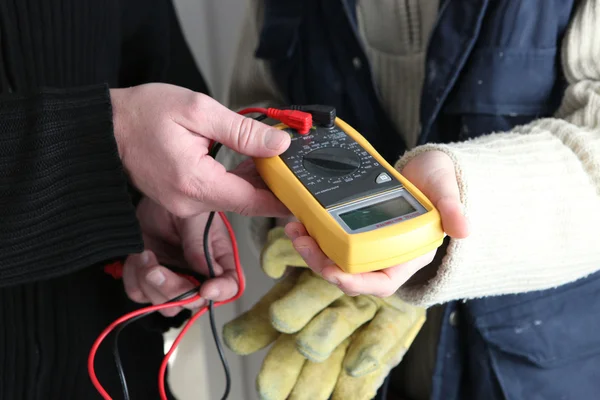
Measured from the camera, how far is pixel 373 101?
0.66 m

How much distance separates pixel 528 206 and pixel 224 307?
2.62 ft

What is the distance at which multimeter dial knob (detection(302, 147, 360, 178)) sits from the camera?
443 mm

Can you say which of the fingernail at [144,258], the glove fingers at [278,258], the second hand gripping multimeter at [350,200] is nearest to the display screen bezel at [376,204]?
the second hand gripping multimeter at [350,200]

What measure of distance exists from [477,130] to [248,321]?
31 cm

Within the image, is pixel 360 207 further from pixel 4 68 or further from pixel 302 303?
pixel 4 68

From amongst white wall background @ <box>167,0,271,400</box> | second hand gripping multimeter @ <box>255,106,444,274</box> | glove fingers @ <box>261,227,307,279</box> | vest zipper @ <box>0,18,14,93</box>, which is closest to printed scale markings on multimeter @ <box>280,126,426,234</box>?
second hand gripping multimeter @ <box>255,106,444,274</box>

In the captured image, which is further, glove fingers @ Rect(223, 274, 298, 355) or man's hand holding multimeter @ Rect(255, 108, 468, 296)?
glove fingers @ Rect(223, 274, 298, 355)

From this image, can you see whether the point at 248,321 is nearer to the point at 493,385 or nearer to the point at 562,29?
the point at 493,385

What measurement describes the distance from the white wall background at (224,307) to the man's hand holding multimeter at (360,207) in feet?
1.91

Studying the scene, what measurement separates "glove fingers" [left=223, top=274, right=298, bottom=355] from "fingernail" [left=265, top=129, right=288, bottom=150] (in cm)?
20

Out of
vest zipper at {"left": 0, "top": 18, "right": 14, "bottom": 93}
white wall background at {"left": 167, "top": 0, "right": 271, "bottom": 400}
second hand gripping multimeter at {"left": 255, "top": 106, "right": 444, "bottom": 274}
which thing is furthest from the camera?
white wall background at {"left": 167, "top": 0, "right": 271, "bottom": 400}

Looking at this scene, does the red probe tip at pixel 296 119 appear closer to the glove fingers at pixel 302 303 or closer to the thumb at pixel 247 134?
the thumb at pixel 247 134

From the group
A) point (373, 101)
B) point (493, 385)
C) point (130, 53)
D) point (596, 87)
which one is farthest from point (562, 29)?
point (130, 53)

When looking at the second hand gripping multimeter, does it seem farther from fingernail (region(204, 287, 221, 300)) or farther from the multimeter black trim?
fingernail (region(204, 287, 221, 300))
